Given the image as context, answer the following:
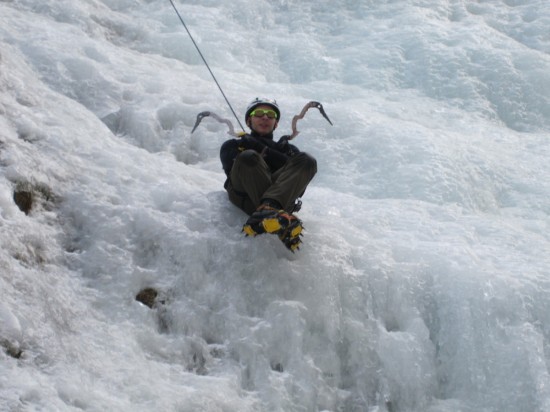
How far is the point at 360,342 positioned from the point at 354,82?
6.07 meters

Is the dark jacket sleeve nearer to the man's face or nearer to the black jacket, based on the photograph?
the black jacket

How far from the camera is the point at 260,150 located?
6.04 m

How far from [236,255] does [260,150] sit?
109 cm

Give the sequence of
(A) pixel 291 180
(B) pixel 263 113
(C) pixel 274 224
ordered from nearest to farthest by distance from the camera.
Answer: (C) pixel 274 224 → (A) pixel 291 180 → (B) pixel 263 113

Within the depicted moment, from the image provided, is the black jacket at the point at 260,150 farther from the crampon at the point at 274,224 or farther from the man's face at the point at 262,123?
the crampon at the point at 274,224

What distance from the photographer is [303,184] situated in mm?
5520

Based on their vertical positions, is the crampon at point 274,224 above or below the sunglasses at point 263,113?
below

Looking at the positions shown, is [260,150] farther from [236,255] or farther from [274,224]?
[274,224]

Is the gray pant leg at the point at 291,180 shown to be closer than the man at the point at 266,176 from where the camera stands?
No

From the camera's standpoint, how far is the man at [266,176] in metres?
5.09

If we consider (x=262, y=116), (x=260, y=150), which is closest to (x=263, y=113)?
(x=262, y=116)

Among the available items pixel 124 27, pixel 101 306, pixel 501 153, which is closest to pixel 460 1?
pixel 501 153

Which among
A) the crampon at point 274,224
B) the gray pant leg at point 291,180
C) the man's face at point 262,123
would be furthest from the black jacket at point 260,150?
the crampon at point 274,224

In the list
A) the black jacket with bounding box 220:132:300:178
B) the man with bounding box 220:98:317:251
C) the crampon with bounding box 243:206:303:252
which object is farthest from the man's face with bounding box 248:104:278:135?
the crampon with bounding box 243:206:303:252
